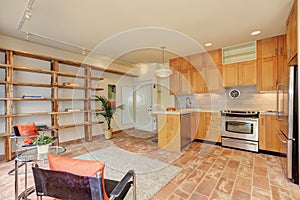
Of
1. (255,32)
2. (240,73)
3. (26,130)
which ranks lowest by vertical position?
(26,130)

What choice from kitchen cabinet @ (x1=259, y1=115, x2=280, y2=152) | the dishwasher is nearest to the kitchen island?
the dishwasher

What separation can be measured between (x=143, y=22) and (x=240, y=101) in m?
3.21

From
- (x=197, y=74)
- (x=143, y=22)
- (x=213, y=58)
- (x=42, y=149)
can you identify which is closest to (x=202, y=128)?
(x=197, y=74)

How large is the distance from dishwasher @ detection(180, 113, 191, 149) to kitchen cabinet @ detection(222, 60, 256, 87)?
4.60ft

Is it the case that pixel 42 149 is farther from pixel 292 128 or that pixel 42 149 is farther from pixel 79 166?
pixel 292 128

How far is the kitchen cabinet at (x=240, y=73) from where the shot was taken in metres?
3.59

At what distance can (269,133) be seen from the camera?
10.5 feet

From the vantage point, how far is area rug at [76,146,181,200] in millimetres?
2018

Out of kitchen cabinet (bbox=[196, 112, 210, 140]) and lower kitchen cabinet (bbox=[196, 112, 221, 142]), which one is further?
kitchen cabinet (bbox=[196, 112, 210, 140])

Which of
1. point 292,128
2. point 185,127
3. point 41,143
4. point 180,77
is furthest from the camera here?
point 180,77

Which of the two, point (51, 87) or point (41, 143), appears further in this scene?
point (51, 87)

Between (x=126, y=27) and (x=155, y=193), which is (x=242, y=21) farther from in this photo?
(x=155, y=193)

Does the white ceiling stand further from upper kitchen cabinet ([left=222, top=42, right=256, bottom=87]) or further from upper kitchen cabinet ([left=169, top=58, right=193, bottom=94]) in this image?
upper kitchen cabinet ([left=169, top=58, right=193, bottom=94])

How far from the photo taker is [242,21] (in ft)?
8.72
